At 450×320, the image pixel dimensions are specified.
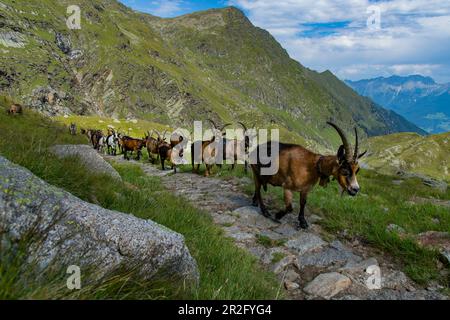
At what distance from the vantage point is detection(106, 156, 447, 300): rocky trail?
23.9ft

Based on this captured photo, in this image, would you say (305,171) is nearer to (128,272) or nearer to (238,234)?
(238,234)

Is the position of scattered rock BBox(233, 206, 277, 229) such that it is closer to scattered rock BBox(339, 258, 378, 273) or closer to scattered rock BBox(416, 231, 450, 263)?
scattered rock BBox(339, 258, 378, 273)

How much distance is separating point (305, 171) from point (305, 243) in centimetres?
240

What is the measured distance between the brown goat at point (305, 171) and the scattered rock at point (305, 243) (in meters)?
0.91

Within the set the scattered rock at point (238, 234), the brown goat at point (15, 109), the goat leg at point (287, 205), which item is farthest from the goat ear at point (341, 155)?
the brown goat at point (15, 109)

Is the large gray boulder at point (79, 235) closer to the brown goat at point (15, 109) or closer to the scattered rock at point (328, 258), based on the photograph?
the scattered rock at point (328, 258)

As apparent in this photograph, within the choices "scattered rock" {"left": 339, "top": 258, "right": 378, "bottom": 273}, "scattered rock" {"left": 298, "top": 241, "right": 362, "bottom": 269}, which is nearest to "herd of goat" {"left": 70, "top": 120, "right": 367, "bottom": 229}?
"scattered rock" {"left": 298, "top": 241, "right": 362, "bottom": 269}

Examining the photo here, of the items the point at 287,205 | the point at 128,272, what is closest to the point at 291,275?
the point at 287,205

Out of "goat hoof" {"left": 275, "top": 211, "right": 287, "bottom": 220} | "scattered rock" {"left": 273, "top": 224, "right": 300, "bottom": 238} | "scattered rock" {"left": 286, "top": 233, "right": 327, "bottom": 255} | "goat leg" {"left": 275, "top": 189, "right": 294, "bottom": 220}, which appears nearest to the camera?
"scattered rock" {"left": 286, "top": 233, "right": 327, "bottom": 255}

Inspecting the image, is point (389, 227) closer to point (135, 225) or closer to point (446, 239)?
point (446, 239)

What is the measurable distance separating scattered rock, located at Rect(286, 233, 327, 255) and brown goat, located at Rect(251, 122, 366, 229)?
913 millimetres

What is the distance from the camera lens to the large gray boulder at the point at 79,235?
360 cm

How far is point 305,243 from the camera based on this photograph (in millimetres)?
9523

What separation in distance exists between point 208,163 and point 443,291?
14380mm
